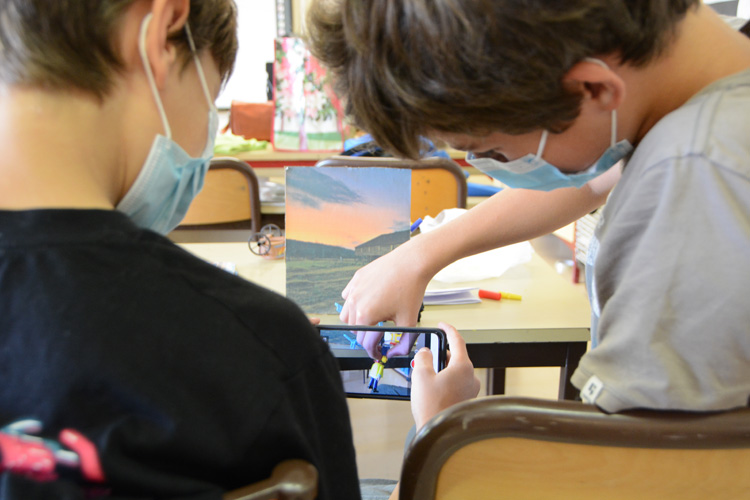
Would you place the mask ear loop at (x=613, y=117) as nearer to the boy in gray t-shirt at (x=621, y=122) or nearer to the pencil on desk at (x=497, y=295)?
the boy in gray t-shirt at (x=621, y=122)

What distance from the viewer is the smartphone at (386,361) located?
881 millimetres

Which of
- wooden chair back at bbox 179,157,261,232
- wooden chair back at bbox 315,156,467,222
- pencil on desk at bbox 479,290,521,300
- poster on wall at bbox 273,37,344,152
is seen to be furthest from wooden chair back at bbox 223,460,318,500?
poster on wall at bbox 273,37,344,152

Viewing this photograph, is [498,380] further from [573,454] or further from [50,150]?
[50,150]

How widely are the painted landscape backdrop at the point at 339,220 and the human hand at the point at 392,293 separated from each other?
0.17 meters

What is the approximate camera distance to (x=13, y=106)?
0.46m

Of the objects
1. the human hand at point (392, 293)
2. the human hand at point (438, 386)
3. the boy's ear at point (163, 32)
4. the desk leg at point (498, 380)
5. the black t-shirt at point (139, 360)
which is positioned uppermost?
the boy's ear at point (163, 32)

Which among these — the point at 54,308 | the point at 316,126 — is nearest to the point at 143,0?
the point at 54,308

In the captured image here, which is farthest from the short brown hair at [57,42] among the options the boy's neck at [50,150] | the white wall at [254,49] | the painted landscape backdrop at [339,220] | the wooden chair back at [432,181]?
the white wall at [254,49]

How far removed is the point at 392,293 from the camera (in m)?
0.94

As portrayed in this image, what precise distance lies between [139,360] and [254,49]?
463 centimetres

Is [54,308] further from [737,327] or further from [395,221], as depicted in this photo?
[395,221]

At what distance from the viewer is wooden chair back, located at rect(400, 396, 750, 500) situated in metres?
0.48

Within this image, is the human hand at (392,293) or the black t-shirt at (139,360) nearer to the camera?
the black t-shirt at (139,360)

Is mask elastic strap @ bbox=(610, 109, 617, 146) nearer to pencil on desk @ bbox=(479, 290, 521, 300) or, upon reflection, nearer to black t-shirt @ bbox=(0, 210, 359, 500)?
black t-shirt @ bbox=(0, 210, 359, 500)
